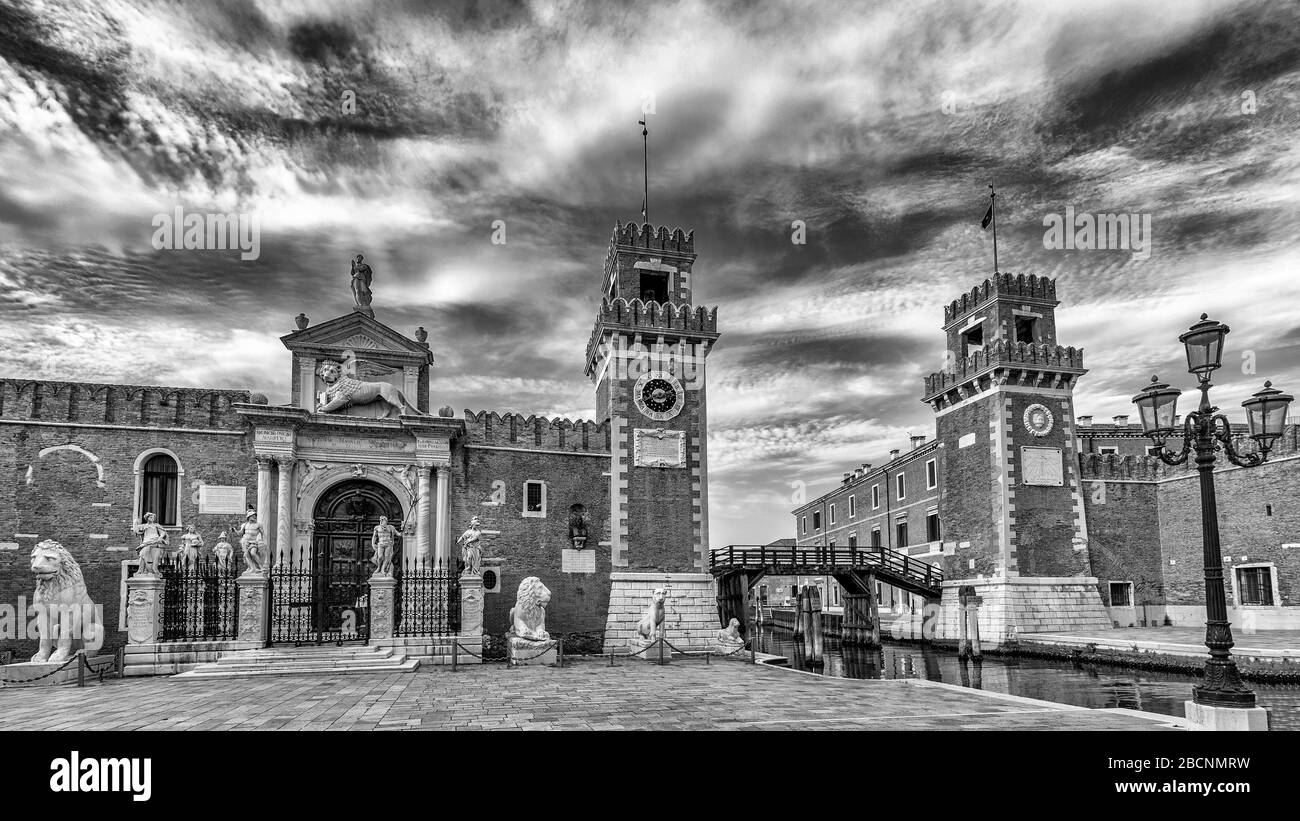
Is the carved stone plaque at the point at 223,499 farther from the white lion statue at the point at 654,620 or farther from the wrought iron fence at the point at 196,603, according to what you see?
the white lion statue at the point at 654,620

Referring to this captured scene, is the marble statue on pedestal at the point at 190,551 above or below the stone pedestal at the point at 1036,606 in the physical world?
above

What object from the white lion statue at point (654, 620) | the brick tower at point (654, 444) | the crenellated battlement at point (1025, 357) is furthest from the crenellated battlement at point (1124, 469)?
the white lion statue at point (654, 620)

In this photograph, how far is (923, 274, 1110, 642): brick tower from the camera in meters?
31.9

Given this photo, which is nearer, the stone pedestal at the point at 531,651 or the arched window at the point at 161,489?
the stone pedestal at the point at 531,651

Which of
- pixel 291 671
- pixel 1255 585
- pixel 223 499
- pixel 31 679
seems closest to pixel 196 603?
pixel 291 671

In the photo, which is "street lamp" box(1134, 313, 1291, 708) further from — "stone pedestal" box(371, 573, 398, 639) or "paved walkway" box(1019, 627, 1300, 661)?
"stone pedestal" box(371, 573, 398, 639)

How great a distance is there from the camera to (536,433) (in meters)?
26.5

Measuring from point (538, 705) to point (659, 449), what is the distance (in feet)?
46.9

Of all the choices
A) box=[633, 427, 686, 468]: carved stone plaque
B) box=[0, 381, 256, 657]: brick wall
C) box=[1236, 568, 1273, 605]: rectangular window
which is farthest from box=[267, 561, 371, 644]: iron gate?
box=[1236, 568, 1273, 605]: rectangular window

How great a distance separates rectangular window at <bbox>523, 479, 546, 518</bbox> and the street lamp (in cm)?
1794

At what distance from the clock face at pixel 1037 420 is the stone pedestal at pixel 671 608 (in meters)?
15.1

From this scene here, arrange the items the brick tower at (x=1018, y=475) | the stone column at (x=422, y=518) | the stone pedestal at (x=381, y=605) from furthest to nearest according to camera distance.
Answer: the brick tower at (x=1018, y=475), the stone column at (x=422, y=518), the stone pedestal at (x=381, y=605)

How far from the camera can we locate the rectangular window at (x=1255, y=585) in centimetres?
3036

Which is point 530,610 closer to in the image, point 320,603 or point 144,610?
point 320,603
